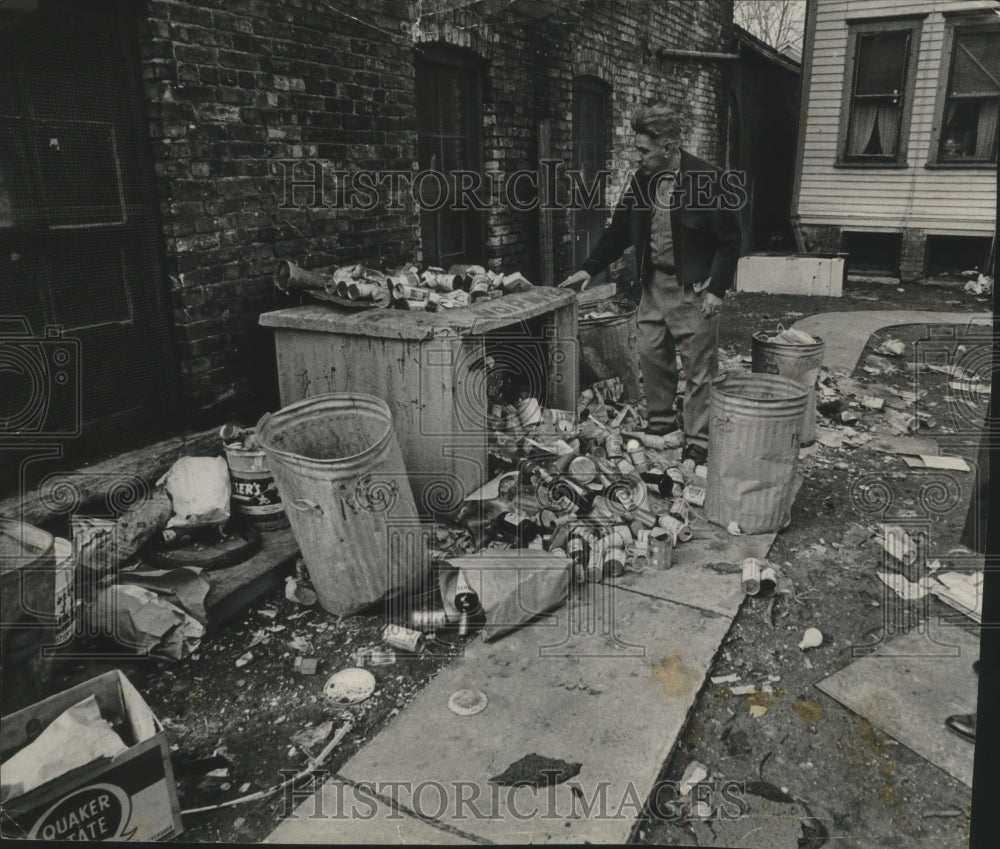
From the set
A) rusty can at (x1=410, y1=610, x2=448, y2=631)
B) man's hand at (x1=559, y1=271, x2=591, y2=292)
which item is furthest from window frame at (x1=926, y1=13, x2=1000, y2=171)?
rusty can at (x1=410, y1=610, x2=448, y2=631)

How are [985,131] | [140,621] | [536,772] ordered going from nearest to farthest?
[536,772] < [140,621] < [985,131]

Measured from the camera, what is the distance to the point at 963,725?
2.79 meters

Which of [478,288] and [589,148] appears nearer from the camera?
[478,288]

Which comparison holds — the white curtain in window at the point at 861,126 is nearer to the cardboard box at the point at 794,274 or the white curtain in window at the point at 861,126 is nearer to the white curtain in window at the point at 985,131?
the white curtain in window at the point at 985,131

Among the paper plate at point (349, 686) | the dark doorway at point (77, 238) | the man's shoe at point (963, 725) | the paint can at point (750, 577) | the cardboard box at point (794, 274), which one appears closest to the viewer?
the man's shoe at point (963, 725)

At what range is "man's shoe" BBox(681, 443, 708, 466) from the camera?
5.36 metres

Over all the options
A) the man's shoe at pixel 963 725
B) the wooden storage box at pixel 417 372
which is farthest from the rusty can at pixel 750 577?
the wooden storage box at pixel 417 372

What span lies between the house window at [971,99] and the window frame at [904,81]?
1.68ft

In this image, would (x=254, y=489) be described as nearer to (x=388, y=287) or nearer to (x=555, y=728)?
(x=388, y=287)

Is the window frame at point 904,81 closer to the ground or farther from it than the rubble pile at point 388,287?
farther from it

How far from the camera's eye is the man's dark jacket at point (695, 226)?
5.02 m

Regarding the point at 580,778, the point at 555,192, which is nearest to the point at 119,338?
the point at 580,778

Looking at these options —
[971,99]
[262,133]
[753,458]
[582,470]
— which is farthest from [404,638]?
[971,99]

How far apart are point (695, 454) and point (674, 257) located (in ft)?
4.53
